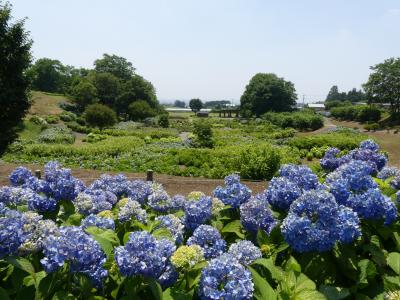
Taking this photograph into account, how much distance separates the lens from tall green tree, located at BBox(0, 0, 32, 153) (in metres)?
16.1

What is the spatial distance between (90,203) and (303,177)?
1.70m

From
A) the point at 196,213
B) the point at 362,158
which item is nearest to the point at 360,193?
the point at 196,213

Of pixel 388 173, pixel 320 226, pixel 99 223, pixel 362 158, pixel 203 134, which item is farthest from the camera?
pixel 203 134

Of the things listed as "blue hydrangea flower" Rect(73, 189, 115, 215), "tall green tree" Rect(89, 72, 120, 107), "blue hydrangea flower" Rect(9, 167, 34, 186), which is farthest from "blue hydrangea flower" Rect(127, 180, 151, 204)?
"tall green tree" Rect(89, 72, 120, 107)

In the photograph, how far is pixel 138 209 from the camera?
2.91 m

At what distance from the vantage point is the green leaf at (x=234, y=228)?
9.69 ft

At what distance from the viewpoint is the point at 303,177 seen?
324 cm

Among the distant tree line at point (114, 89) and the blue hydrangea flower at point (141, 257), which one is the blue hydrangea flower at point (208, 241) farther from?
A: the distant tree line at point (114, 89)

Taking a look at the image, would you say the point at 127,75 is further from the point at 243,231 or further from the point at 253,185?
the point at 243,231

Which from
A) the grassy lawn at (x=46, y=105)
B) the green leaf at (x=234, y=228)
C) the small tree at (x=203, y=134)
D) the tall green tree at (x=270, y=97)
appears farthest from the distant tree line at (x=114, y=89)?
the green leaf at (x=234, y=228)

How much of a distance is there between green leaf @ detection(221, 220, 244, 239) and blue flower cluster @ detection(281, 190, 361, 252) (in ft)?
1.71

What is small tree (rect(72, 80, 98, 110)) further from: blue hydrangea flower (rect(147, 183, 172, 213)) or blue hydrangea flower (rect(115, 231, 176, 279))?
blue hydrangea flower (rect(115, 231, 176, 279))

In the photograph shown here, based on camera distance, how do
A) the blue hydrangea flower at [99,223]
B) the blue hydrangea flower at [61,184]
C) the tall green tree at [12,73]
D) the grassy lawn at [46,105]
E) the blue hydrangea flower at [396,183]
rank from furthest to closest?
1. the grassy lawn at [46,105]
2. the tall green tree at [12,73]
3. the blue hydrangea flower at [396,183]
4. the blue hydrangea flower at [61,184]
5. the blue hydrangea flower at [99,223]

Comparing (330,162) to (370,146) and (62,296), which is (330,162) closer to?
(370,146)
